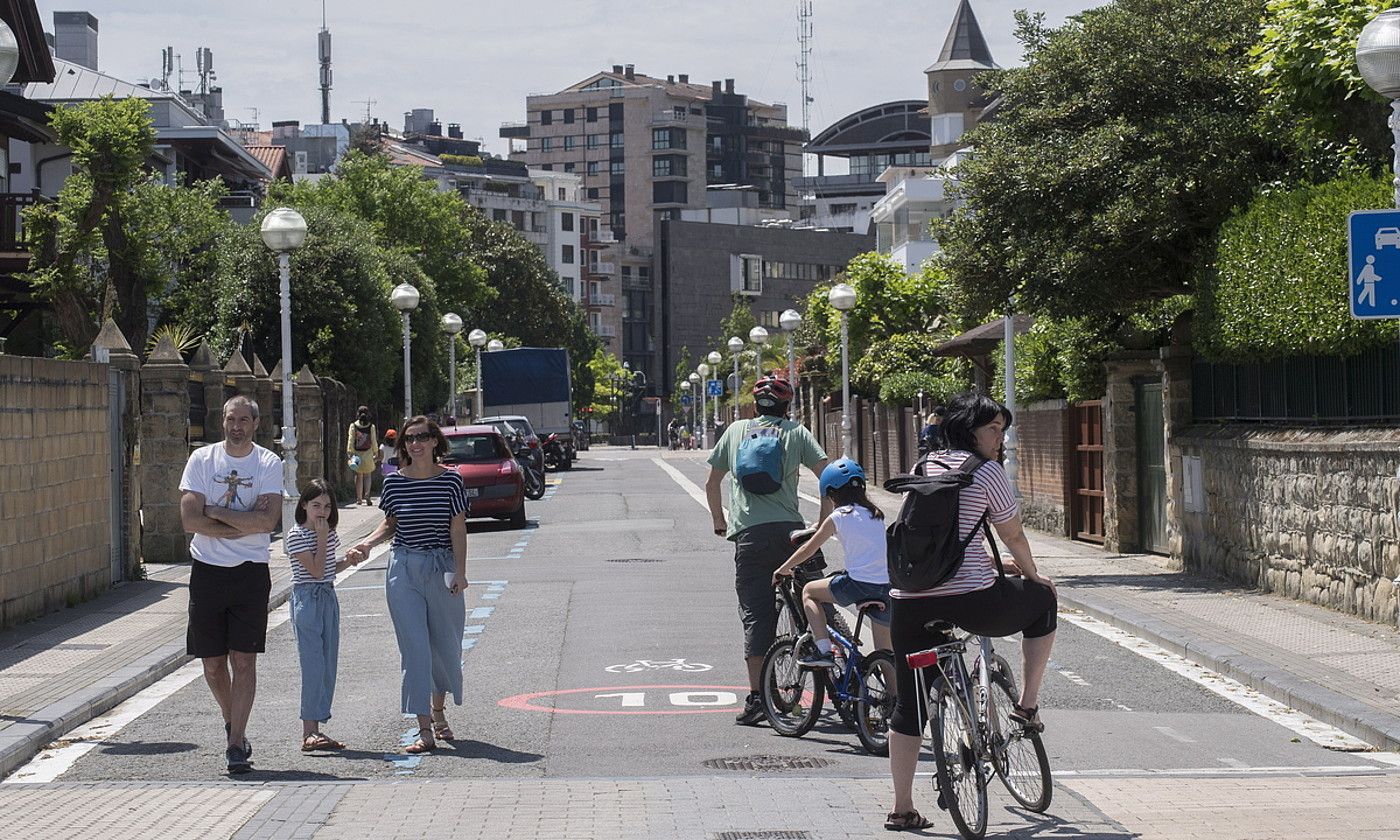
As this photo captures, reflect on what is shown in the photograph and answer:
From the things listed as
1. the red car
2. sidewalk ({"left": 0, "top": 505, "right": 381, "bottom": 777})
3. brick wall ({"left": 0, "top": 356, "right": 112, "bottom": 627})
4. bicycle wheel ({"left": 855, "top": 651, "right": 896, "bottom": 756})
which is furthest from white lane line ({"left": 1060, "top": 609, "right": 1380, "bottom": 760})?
the red car

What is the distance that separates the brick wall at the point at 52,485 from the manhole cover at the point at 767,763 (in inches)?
301

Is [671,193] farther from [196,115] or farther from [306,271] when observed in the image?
[306,271]

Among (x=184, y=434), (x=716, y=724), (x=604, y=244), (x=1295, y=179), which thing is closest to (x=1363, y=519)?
(x=1295, y=179)

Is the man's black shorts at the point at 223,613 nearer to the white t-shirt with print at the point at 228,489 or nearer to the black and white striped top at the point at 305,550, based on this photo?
the white t-shirt with print at the point at 228,489

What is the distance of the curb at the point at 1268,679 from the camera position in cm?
1001

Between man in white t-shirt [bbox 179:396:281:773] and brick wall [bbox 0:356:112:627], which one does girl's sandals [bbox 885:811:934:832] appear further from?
brick wall [bbox 0:356:112:627]

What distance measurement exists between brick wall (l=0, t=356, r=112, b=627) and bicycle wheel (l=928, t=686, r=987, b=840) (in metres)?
9.53

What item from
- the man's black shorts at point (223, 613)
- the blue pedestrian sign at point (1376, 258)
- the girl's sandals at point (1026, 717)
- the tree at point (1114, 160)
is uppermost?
the tree at point (1114, 160)

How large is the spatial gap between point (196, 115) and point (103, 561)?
48.0m

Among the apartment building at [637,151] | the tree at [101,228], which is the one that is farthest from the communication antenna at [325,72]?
the tree at [101,228]

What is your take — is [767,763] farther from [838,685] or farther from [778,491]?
[778,491]

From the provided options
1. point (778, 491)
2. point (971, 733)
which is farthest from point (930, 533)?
point (778, 491)

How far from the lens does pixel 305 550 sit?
32.7 ft

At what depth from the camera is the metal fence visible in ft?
48.4
